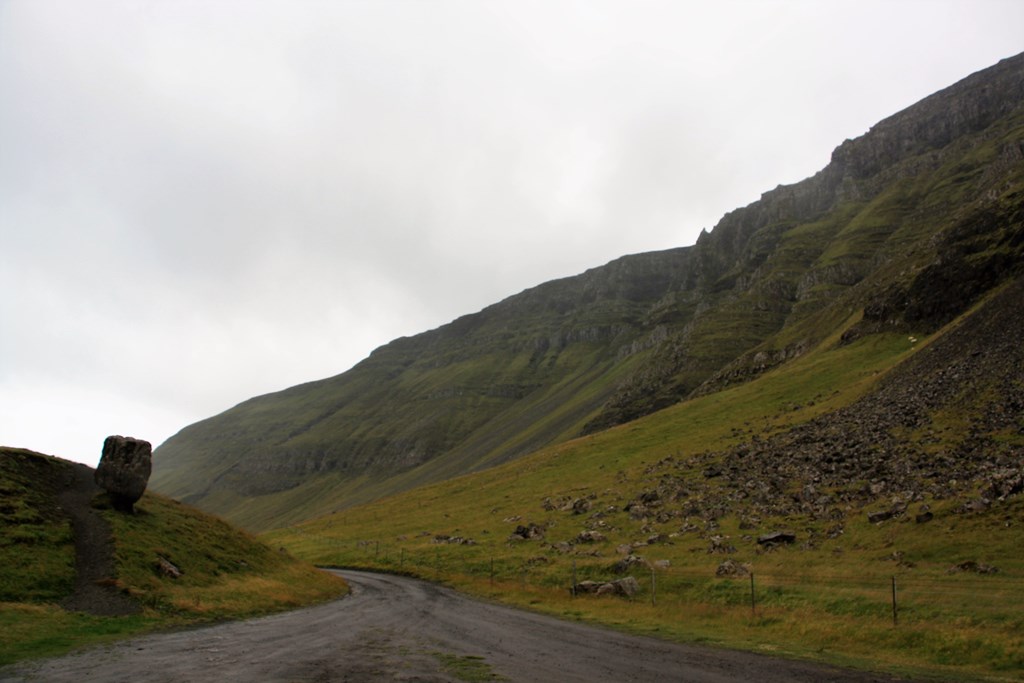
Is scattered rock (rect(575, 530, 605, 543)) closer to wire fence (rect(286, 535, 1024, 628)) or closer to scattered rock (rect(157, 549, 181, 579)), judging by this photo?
wire fence (rect(286, 535, 1024, 628))

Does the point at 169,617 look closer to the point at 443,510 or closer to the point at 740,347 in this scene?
the point at 443,510

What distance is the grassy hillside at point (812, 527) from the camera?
2442 cm

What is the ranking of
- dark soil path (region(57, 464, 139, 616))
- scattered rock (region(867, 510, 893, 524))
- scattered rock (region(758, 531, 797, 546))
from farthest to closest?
scattered rock (region(758, 531, 797, 546)) → scattered rock (region(867, 510, 893, 524)) → dark soil path (region(57, 464, 139, 616))

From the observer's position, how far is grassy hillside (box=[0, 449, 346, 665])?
78.3 feet

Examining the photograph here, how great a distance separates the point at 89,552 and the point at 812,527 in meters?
47.0

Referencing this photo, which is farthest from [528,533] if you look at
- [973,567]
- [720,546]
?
[973,567]

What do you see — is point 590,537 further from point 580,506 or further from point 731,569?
point 731,569

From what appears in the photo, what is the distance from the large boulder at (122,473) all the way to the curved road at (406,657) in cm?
1708

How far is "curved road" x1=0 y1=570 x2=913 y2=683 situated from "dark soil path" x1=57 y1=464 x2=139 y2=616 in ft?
18.6

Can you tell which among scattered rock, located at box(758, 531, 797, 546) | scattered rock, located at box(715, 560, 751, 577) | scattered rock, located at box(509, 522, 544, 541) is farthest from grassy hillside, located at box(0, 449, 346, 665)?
scattered rock, located at box(758, 531, 797, 546)

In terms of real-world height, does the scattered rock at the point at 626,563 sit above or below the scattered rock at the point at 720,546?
below

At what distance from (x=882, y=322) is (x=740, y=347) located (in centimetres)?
6885

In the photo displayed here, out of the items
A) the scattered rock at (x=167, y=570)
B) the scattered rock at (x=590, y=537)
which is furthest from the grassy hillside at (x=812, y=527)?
the scattered rock at (x=167, y=570)

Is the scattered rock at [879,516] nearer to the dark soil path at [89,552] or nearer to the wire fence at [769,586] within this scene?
the wire fence at [769,586]
